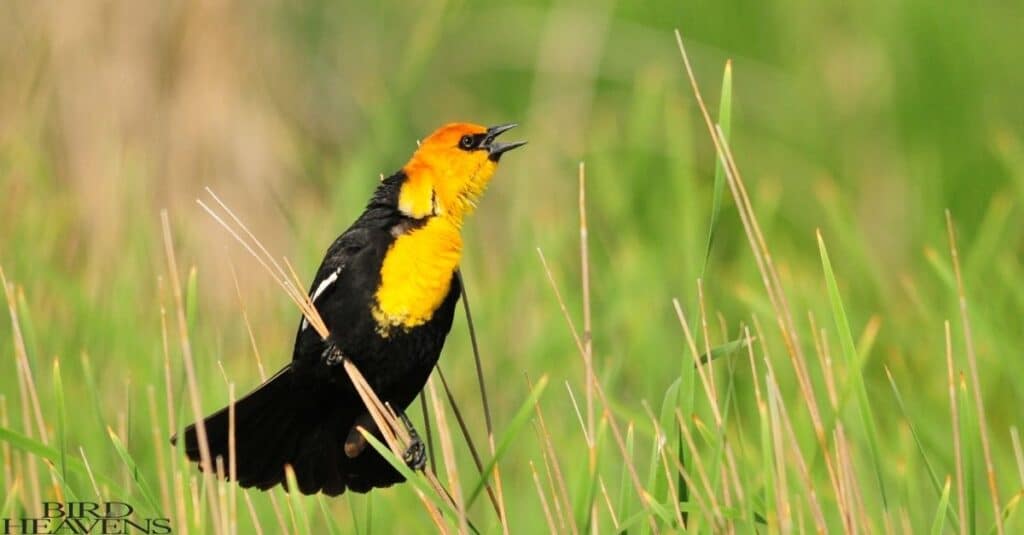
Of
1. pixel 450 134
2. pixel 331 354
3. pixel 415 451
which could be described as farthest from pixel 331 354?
pixel 450 134

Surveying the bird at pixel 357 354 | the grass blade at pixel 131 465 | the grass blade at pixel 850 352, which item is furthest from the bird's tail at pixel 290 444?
the grass blade at pixel 850 352

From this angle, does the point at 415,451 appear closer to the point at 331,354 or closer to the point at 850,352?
the point at 331,354

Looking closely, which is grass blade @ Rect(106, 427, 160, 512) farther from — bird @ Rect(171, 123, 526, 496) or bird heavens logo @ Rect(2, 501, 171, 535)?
bird @ Rect(171, 123, 526, 496)

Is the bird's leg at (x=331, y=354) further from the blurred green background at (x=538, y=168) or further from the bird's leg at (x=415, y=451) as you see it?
the blurred green background at (x=538, y=168)

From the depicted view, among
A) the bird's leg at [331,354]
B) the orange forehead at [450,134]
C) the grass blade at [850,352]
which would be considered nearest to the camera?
the grass blade at [850,352]

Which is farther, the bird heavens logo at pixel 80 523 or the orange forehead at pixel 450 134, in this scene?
the orange forehead at pixel 450 134

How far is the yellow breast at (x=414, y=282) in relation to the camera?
2.55 m

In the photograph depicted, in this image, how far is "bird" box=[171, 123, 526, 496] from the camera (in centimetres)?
255

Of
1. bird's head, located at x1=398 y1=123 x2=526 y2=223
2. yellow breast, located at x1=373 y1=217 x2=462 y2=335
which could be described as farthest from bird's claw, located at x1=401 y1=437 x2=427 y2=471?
bird's head, located at x1=398 y1=123 x2=526 y2=223

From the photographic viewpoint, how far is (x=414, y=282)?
2557 millimetres

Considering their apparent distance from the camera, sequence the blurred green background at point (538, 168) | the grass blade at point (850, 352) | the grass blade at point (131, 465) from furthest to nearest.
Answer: the blurred green background at point (538, 168)
the grass blade at point (131, 465)
the grass blade at point (850, 352)

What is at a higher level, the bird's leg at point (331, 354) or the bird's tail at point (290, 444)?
the bird's leg at point (331, 354)

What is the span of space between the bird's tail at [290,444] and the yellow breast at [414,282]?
20 cm

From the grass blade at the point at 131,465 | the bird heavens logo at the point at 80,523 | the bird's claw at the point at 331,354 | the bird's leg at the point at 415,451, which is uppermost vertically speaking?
the bird's claw at the point at 331,354
